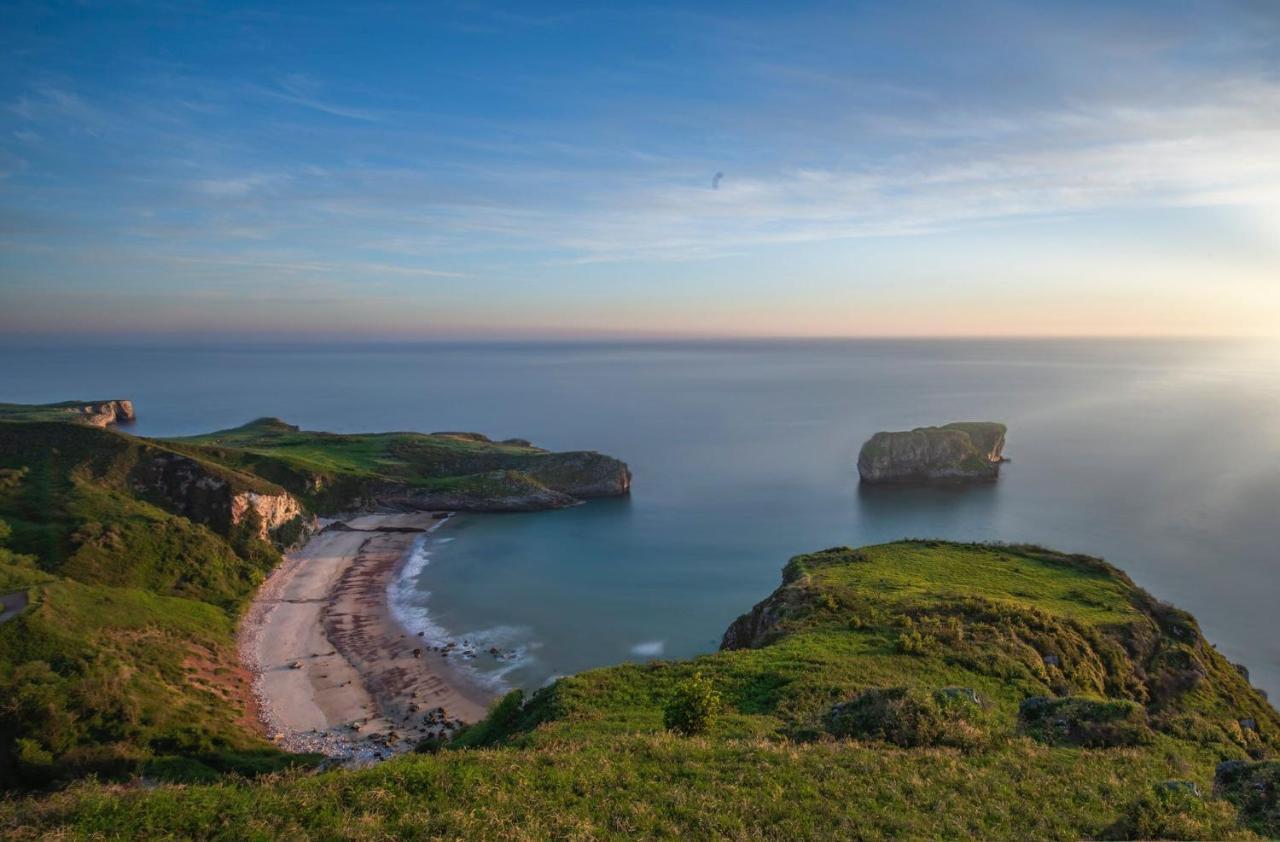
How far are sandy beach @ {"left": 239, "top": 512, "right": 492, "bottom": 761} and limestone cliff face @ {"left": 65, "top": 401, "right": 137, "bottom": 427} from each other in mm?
142453

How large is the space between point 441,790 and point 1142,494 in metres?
122

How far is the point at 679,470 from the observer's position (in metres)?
125

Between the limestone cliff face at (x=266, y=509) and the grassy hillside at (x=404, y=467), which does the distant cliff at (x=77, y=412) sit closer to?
the grassy hillside at (x=404, y=467)

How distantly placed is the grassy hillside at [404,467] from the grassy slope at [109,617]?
14.4 m

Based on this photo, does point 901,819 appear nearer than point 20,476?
Yes

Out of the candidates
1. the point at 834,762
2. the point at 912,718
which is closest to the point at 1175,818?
the point at 912,718

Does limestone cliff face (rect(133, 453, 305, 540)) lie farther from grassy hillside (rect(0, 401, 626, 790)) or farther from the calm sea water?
the calm sea water

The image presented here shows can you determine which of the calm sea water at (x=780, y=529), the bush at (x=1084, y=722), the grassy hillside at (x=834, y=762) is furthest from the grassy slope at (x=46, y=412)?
the bush at (x=1084, y=722)

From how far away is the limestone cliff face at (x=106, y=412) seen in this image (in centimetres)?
16850

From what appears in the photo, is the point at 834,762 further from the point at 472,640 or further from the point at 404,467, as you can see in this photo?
the point at 404,467

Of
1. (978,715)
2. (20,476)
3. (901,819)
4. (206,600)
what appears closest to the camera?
(901,819)

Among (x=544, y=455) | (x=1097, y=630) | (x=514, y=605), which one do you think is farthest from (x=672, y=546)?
(x=1097, y=630)

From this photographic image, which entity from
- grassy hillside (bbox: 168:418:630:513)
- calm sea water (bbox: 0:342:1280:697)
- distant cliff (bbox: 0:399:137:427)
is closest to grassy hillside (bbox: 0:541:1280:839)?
calm sea water (bbox: 0:342:1280:697)

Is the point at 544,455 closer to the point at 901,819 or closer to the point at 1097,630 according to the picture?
the point at 1097,630
